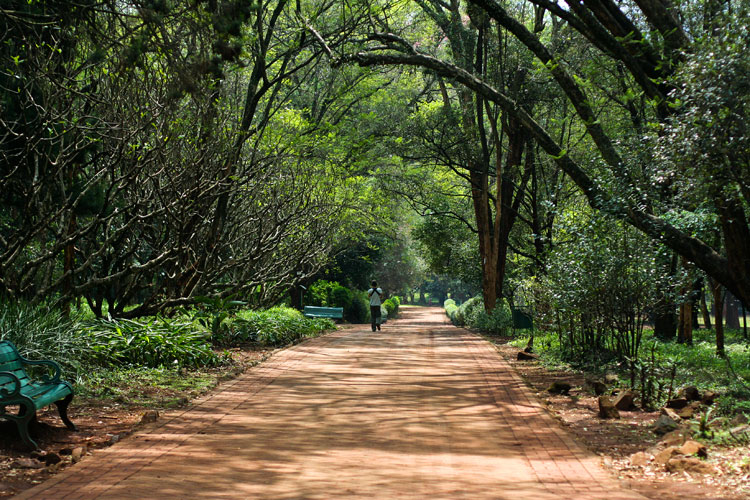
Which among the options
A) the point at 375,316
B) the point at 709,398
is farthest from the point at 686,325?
the point at 709,398

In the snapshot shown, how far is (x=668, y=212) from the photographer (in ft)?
34.0

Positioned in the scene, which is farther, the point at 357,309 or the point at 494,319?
the point at 357,309

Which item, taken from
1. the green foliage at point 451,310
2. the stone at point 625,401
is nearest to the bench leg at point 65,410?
the stone at point 625,401

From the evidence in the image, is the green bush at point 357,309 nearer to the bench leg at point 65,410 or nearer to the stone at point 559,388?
the stone at point 559,388

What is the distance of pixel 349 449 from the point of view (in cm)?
687

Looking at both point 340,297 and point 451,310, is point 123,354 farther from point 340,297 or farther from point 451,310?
point 451,310

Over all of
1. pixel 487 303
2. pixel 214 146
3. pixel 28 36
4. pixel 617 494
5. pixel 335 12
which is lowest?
pixel 617 494

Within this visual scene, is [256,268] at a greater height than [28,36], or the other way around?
[28,36]

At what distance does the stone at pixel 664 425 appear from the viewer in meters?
7.30

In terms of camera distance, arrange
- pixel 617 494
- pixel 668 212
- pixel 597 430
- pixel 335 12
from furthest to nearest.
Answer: pixel 335 12 → pixel 668 212 → pixel 597 430 → pixel 617 494

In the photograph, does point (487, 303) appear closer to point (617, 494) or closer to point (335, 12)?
point (335, 12)

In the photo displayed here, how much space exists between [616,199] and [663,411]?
391 centimetres

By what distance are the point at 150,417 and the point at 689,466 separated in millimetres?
5496

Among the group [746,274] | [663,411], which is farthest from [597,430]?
[746,274]
